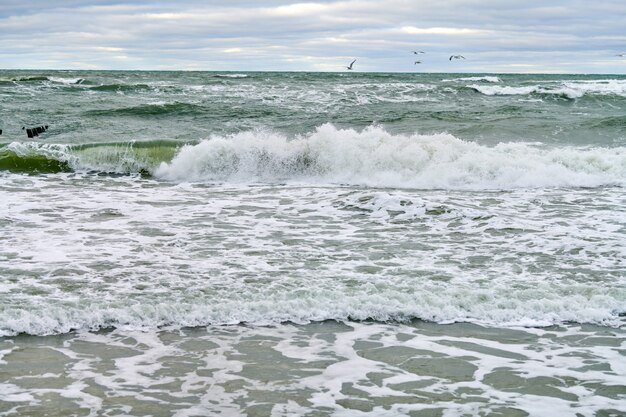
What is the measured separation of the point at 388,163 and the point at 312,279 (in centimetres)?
809

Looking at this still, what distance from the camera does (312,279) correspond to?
7027mm

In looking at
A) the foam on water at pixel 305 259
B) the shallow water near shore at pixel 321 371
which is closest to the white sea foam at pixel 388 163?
the foam on water at pixel 305 259

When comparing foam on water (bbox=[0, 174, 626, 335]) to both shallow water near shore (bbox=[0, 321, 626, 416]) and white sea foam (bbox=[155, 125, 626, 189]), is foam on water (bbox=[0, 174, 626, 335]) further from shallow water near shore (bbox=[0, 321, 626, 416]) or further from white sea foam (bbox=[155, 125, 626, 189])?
white sea foam (bbox=[155, 125, 626, 189])

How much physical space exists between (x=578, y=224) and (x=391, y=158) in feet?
18.8

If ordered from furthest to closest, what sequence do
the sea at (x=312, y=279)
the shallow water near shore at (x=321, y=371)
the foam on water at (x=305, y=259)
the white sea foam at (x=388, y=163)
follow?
the white sea foam at (x=388, y=163), the foam on water at (x=305, y=259), the sea at (x=312, y=279), the shallow water near shore at (x=321, y=371)

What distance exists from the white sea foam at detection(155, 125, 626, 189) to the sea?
0.19 ft

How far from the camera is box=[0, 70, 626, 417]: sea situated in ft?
15.5

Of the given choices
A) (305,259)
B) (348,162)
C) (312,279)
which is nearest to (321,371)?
(312,279)

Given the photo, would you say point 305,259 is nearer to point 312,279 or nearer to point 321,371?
point 312,279

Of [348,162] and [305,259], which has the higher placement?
[348,162]

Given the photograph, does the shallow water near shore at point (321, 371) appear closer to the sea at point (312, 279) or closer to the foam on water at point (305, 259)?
the sea at point (312, 279)

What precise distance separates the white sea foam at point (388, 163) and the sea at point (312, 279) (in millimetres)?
59

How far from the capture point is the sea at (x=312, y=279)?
4730 millimetres

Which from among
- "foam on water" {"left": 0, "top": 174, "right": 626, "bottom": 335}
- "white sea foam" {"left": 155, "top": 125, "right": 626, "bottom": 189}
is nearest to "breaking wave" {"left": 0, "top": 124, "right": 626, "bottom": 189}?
"white sea foam" {"left": 155, "top": 125, "right": 626, "bottom": 189}
